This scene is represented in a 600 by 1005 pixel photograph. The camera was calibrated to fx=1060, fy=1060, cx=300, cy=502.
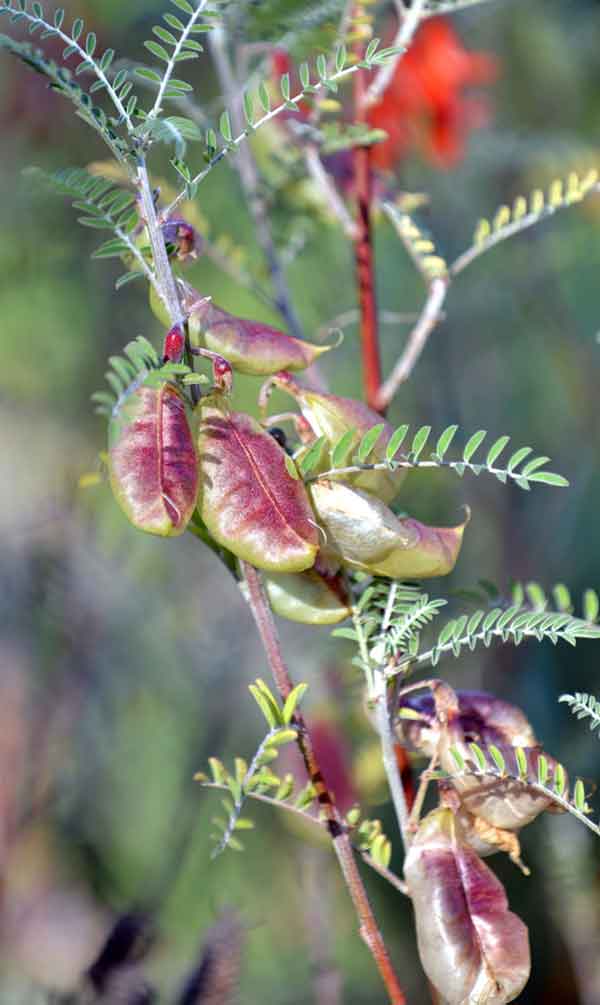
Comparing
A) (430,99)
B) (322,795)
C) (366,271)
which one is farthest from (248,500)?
(430,99)

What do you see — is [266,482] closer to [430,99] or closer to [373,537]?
[373,537]

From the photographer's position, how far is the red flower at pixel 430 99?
1011mm

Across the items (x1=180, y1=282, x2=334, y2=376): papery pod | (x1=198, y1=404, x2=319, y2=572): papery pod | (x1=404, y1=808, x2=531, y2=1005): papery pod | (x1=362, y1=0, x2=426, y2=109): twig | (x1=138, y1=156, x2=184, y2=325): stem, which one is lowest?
(x1=404, y1=808, x2=531, y2=1005): papery pod

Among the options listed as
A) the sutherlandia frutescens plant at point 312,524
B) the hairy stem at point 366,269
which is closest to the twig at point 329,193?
the hairy stem at point 366,269

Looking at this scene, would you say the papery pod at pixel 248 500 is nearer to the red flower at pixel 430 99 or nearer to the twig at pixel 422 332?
the twig at pixel 422 332

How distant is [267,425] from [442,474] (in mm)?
944

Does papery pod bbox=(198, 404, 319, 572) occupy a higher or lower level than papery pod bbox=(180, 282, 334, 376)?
lower

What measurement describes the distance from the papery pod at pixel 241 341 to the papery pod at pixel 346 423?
0.4 inches

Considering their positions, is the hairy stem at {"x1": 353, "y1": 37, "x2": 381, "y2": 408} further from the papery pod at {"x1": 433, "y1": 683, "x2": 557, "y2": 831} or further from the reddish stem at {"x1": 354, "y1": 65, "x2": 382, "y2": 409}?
the papery pod at {"x1": 433, "y1": 683, "x2": 557, "y2": 831}

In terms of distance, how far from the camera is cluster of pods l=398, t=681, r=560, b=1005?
33 cm

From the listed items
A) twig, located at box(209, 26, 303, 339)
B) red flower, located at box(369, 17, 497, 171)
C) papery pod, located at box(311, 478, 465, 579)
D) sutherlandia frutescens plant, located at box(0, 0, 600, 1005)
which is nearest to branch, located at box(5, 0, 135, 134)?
sutherlandia frutescens plant, located at box(0, 0, 600, 1005)

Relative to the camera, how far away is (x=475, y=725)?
0.38 m

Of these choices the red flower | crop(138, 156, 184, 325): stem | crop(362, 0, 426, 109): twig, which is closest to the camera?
crop(138, 156, 184, 325): stem

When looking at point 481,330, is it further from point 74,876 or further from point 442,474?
point 74,876
